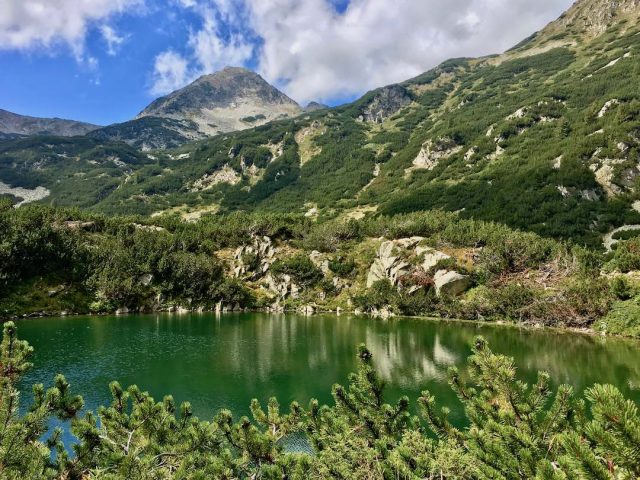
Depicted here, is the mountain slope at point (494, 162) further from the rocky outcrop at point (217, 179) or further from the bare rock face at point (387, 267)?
the bare rock face at point (387, 267)

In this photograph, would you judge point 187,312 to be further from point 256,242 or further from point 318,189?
point 318,189

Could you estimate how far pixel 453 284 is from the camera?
62.8m

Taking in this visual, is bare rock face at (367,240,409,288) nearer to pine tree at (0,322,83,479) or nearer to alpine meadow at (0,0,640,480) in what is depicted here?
alpine meadow at (0,0,640,480)

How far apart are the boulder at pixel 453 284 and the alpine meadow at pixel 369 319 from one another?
0.32m

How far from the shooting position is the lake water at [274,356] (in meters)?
26.3

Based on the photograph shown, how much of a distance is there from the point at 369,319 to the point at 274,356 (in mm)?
27220

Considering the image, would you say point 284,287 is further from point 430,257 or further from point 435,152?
point 435,152

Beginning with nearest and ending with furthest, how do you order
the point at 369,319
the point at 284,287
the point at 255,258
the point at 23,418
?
the point at 23,418 < the point at 369,319 < the point at 284,287 < the point at 255,258

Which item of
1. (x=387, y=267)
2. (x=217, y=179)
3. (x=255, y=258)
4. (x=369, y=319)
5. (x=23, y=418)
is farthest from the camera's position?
(x=217, y=179)

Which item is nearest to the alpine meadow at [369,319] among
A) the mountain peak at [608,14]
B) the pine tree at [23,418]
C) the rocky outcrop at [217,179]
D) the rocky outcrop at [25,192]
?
the pine tree at [23,418]

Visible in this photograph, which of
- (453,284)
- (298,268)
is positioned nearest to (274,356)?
(453,284)

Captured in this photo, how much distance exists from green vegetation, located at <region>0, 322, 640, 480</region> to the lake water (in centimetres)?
1342

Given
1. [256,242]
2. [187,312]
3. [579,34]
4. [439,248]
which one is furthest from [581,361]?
[579,34]

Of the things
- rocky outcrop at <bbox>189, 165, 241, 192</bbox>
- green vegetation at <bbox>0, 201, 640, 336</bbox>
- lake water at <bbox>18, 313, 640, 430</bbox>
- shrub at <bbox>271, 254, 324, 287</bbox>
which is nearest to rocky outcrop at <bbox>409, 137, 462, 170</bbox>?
green vegetation at <bbox>0, 201, 640, 336</bbox>
